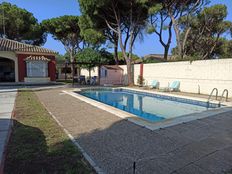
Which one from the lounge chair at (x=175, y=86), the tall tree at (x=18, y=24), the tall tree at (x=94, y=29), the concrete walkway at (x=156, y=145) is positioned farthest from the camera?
the tall tree at (x=18, y=24)

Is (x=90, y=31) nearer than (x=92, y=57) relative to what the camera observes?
Yes

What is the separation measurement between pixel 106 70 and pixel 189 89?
387 inches

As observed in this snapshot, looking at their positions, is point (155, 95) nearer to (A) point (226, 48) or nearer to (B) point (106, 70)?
(B) point (106, 70)

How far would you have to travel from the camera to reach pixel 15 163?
340 centimetres

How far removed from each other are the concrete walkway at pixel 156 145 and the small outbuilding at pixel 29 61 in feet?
50.9

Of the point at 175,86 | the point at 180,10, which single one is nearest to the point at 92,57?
the point at 180,10

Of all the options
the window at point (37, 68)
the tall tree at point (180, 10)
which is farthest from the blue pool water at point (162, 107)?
the window at point (37, 68)

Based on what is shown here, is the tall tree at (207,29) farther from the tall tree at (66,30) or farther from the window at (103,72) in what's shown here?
the tall tree at (66,30)

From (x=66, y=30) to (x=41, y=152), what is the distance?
28.2 meters

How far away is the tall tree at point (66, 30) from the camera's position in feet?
94.0

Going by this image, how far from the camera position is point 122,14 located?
19812 millimetres

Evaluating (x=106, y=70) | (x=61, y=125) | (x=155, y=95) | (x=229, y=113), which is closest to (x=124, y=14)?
(x=106, y=70)

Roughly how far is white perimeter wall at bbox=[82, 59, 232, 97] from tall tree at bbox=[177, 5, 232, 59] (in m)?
4.90

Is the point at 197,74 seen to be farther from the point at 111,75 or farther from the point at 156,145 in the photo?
the point at 111,75
